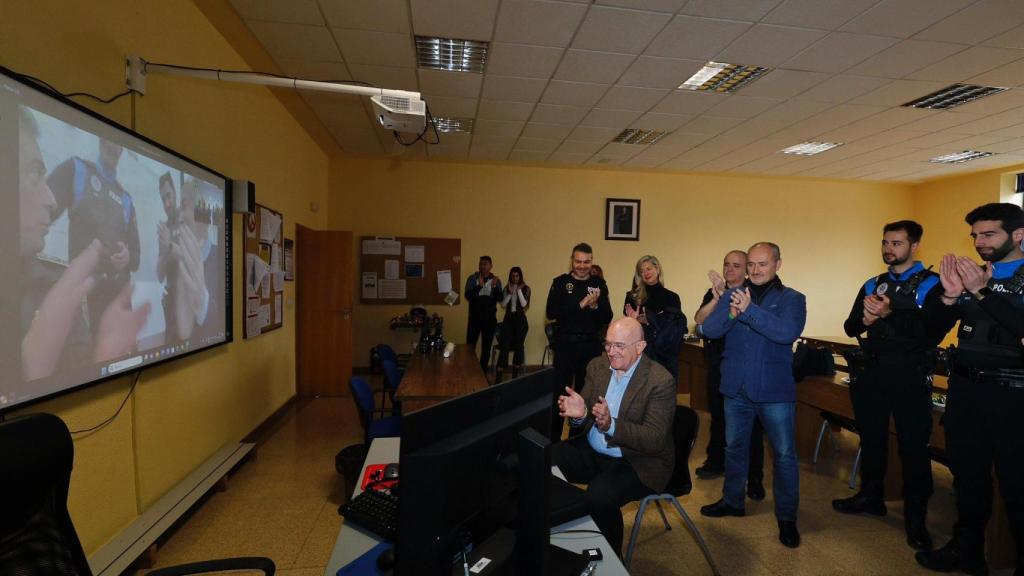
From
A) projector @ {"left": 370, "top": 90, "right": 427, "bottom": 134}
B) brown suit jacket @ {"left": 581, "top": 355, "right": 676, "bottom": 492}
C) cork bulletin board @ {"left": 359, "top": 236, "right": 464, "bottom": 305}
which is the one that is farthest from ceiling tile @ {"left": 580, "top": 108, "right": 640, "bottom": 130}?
brown suit jacket @ {"left": 581, "top": 355, "right": 676, "bottom": 492}

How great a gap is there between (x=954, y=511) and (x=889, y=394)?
112cm

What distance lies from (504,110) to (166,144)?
3076mm

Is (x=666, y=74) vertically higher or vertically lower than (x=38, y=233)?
higher

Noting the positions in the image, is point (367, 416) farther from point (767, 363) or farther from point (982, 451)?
point (982, 451)

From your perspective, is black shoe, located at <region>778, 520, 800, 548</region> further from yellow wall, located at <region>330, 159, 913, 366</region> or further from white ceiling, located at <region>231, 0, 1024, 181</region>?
yellow wall, located at <region>330, 159, 913, 366</region>

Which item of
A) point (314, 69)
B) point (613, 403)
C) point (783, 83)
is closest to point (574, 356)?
point (613, 403)

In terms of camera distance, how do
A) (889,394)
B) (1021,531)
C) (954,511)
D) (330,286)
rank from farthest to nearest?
(330,286), (954,511), (889,394), (1021,531)

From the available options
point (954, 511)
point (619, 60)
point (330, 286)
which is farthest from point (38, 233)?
point (954, 511)

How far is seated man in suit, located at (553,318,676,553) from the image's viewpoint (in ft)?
6.11

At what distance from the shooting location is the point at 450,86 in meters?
4.27

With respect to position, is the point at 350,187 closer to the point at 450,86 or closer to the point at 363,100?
the point at 363,100

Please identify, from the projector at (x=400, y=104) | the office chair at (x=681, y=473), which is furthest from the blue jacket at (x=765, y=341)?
the projector at (x=400, y=104)

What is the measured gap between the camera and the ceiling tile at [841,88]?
392 centimetres

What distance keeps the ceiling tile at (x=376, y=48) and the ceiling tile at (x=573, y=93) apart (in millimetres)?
1275
